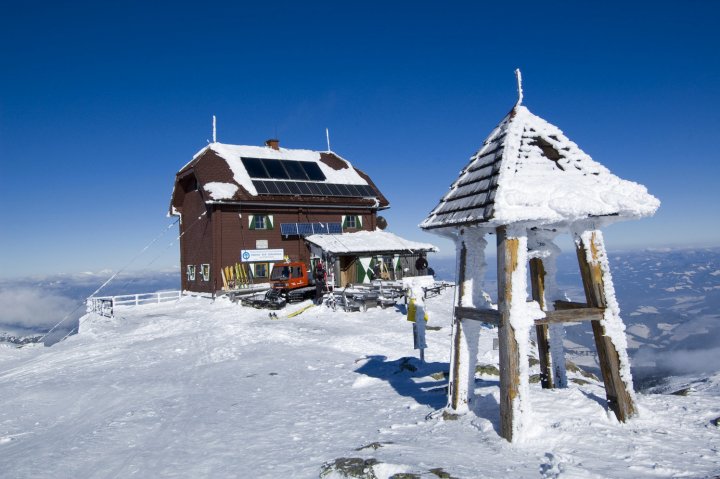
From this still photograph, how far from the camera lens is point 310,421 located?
25.7 feet

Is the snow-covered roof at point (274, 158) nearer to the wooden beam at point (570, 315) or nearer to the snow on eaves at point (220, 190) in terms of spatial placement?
the snow on eaves at point (220, 190)

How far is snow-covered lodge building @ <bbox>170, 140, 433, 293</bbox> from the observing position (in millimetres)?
28531

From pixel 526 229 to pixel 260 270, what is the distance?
956 inches

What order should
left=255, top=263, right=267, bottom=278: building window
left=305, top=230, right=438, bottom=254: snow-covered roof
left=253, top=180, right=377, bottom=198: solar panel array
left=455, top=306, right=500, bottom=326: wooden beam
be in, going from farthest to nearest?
left=253, top=180, right=377, bottom=198: solar panel array → left=255, top=263, right=267, bottom=278: building window → left=305, top=230, right=438, bottom=254: snow-covered roof → left=455, top=306, right=500, bottom=326: wooden beam

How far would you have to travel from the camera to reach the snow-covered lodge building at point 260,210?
93.6 feet

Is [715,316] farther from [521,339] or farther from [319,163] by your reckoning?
[521,339]

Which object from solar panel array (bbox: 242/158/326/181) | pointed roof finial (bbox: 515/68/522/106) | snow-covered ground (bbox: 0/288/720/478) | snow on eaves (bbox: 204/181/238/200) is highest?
solar panel array (bbox: 242/158/326/181)

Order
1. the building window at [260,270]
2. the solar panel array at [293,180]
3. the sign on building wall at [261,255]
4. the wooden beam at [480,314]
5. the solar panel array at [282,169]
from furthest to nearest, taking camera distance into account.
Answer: the solar panel array at [282,169] < the solar panel array at [293,180] < the building window at [260,270] < the sign on building wall at [261,255] < the wooden beam at [480,314]

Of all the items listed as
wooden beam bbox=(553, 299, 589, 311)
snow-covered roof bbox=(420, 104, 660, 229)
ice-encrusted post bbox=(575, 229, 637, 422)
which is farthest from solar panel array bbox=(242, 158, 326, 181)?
ice-encrusted post bbox=(575, 229, 637, 422)

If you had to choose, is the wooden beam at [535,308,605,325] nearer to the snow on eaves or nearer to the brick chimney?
the snow on eaves

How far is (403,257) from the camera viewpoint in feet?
96.5

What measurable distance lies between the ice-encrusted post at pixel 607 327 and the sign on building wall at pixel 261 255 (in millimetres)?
24344

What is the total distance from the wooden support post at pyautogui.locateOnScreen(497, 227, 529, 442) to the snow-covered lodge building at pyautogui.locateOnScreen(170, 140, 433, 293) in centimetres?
2100

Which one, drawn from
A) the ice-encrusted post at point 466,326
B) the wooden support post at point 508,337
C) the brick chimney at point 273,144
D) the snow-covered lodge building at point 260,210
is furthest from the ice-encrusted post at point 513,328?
the brick chimney at point 273,144
